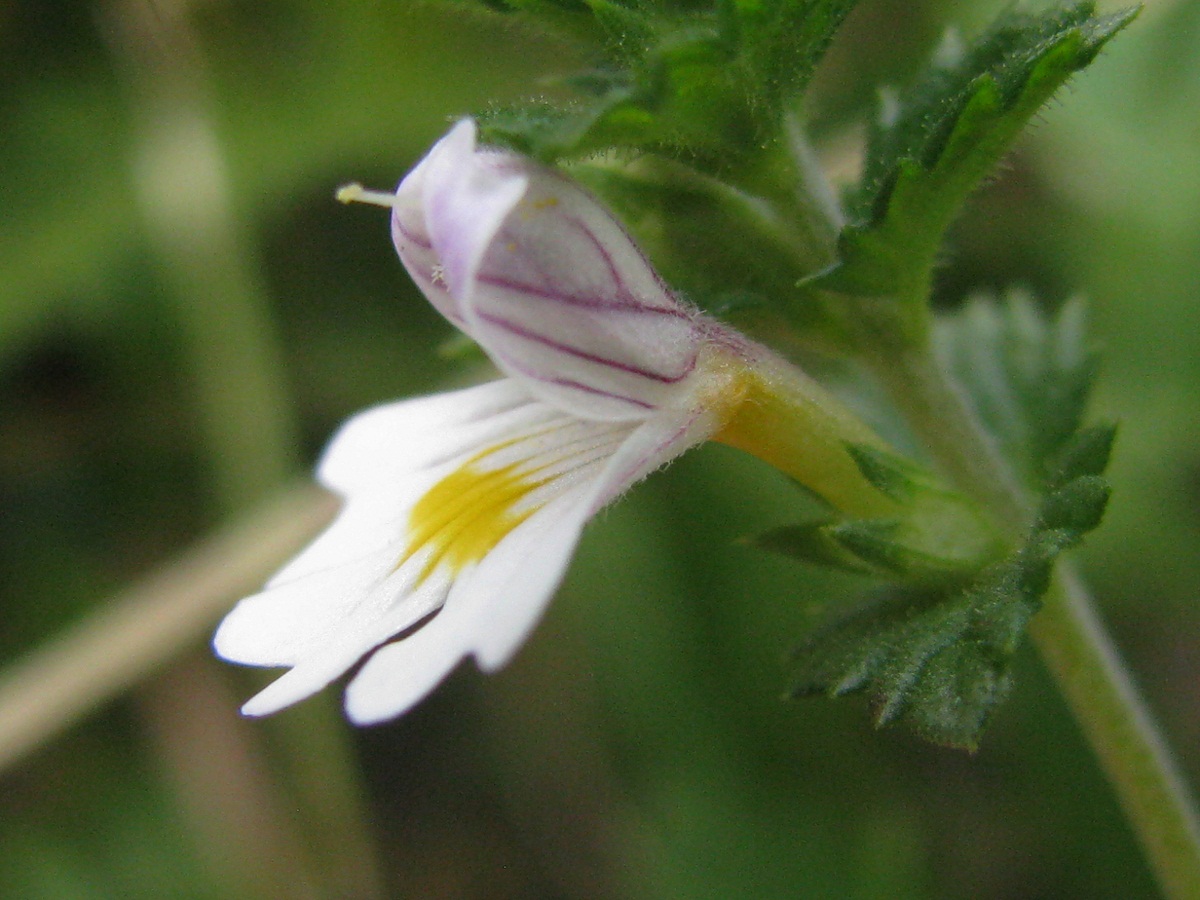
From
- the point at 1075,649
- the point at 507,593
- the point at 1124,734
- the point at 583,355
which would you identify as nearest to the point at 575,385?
the point at 583,355

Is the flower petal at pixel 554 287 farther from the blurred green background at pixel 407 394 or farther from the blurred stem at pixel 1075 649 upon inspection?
the blurred green background at pixel 407 394

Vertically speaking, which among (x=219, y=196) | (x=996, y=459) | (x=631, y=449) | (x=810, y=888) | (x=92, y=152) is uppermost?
(x=92, y=152)

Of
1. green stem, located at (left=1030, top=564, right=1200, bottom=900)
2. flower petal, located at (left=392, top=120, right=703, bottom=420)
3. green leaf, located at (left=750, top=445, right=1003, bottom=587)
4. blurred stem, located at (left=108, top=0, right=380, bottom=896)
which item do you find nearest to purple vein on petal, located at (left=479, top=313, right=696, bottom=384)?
flower petal, located at (left=392, top=120, right=703, bottom=420)

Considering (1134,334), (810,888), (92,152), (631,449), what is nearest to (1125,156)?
(1134,334)

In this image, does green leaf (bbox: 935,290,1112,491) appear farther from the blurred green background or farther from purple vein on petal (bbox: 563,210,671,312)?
the blurred green background

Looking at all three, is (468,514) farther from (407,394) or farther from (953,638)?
(407,394)

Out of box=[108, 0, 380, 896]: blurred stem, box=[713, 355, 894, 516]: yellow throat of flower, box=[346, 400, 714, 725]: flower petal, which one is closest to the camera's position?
box=[346, 400, 714, 725]: flower petal

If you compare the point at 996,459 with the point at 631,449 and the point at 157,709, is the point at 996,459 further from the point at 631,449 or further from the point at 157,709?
the point at 157,709
